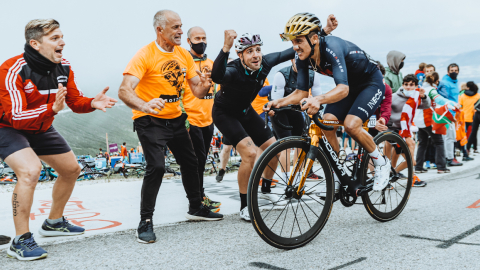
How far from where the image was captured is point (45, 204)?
209 inches

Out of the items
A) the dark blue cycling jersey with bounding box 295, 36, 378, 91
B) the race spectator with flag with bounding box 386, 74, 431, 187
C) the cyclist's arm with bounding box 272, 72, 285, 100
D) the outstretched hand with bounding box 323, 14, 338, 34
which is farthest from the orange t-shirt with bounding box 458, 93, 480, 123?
the dark blue cycling jersey with bounding box 295, 36, 378, 91

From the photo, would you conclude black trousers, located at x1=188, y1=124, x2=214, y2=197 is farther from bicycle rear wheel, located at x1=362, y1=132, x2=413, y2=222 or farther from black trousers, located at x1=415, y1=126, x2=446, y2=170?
black trousers, located at x1=415, y1=126, x2=446, y2=170

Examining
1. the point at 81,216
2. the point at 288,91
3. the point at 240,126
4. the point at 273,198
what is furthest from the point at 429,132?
the point at 81,216

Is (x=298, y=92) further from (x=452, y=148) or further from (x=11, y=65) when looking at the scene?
(x=452, y=148)

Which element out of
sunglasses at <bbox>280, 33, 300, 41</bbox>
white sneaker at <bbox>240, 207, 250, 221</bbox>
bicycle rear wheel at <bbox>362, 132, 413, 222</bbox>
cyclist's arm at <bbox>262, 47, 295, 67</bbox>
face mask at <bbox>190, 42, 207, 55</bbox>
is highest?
face mask at <bbox>190, 42, 207, 55</bbox>

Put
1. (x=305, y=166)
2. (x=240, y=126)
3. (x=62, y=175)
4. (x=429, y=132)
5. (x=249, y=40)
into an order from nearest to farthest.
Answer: (x=305, y=166), (x=62, y=175), (x=249, y=40), (x=240, y=126), (x=429, y=132)

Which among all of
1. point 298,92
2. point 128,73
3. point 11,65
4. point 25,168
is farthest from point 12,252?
point 298,92

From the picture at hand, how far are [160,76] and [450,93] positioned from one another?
9.03m

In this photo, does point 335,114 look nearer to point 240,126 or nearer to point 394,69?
point 240,126

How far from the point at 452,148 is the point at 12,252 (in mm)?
9929

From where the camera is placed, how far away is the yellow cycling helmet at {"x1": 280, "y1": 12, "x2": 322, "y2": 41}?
136 inches

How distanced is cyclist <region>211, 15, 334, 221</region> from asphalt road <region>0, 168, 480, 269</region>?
737 mm

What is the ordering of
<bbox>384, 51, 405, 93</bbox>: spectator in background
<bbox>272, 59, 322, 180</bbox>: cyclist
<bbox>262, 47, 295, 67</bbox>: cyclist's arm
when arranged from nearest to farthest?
1. <bbox>262, 47, 295, 67</bbox>: cyclist's arm
2. <bbox>272, 59, 322, 180</bbox>: cyclist
3. <bbox>384, 51, 405, 93</bbox>: spectator in background

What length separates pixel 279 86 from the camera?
19.7 feet
